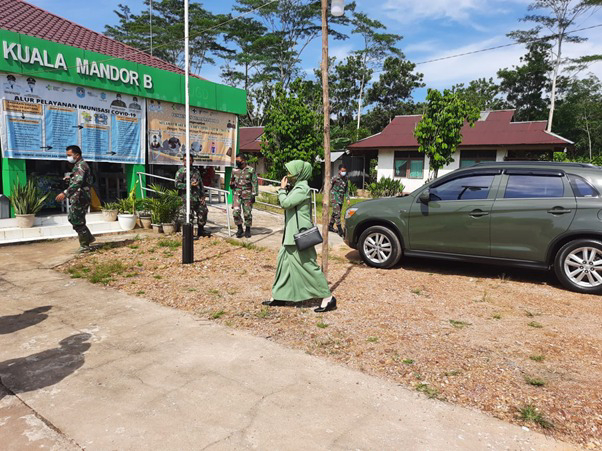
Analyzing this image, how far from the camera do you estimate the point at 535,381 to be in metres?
3.22

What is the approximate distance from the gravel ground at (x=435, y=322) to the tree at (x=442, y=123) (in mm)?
12076

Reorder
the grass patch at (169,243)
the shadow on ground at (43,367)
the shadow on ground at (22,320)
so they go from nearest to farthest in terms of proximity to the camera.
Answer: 1. the shadow on ground at (43,367)
2. the shadow on ground at (22,320)
3. the grass patch at (169,243)

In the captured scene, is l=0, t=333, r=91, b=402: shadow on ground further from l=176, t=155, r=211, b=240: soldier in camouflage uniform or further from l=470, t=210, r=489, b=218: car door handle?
l=470, t=210, r=489, b=218: car door handle

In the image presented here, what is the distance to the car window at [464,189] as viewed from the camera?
Result: 20.5 feet

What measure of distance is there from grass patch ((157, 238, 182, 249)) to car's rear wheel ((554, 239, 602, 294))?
21.1ft

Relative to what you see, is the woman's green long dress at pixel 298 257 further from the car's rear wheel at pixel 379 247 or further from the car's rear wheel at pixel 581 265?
the car's rear wheel at pixel 581 265

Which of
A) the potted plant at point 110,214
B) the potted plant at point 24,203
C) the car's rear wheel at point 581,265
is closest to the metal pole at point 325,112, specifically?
the car's rear wheel at point 581,265

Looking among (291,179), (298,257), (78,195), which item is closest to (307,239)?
(298,257)

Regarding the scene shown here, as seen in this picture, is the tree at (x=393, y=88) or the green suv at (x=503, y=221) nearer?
the green suv at (x=503, y=221)

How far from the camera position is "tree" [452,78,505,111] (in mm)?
42319

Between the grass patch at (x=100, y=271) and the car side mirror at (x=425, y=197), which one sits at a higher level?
the car side mirror at (x=425, y=197)

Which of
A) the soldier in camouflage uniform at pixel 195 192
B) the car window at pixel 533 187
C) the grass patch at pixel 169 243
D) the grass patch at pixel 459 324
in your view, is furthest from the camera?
the soldier in camouflage uniform at pixel 195 192

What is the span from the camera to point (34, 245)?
315 inches

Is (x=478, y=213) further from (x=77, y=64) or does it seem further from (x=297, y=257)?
(x=77, y=64)
